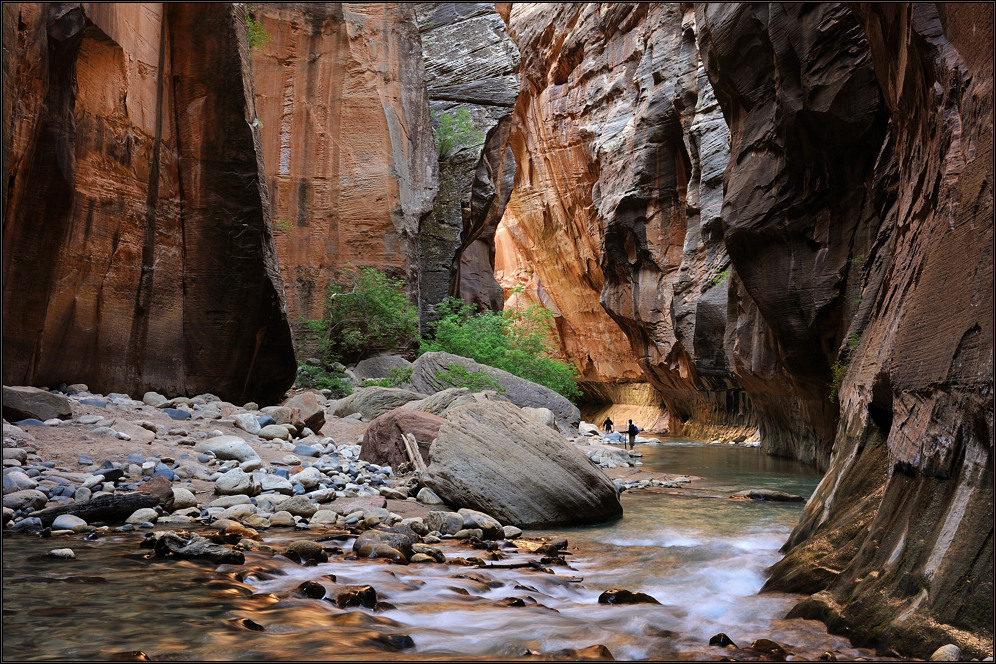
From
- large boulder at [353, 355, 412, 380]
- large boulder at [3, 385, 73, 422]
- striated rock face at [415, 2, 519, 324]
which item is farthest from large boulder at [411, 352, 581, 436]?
striated rock face at [415, 2, 519, 324]

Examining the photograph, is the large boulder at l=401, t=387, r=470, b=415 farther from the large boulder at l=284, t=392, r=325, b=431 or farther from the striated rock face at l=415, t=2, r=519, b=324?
the striated rock face at l=415, t=2, r=519, b=324

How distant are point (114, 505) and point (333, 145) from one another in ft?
46.7

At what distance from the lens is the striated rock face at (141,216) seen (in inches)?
294

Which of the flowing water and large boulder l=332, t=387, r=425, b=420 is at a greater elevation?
large boulder l=332, t=387, r=425, b=420

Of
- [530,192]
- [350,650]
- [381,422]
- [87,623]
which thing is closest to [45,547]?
[87,623]

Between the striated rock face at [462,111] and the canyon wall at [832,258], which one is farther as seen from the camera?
the striated rock face at [462,111]

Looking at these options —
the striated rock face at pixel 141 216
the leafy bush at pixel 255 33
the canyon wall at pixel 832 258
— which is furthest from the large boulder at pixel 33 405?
the leafy bush at pixel 255 33

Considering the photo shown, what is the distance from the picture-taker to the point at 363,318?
1712 cm

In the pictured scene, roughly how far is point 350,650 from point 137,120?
8.88 m

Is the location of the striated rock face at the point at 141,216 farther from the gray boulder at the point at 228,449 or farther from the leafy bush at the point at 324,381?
the leafy bush at the point at 324,381

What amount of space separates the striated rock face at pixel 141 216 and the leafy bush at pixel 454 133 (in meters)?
14.3

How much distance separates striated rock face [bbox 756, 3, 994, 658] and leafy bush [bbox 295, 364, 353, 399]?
36.2 feet

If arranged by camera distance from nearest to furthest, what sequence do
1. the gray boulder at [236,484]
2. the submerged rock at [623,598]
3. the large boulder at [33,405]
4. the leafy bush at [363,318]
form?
the submerged rock at [623,598]
the gray boulder at [236,484]
the large boulder at [33,405]
the leafy bush at [363,318]

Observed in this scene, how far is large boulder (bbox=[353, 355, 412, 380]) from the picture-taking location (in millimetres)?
16422
